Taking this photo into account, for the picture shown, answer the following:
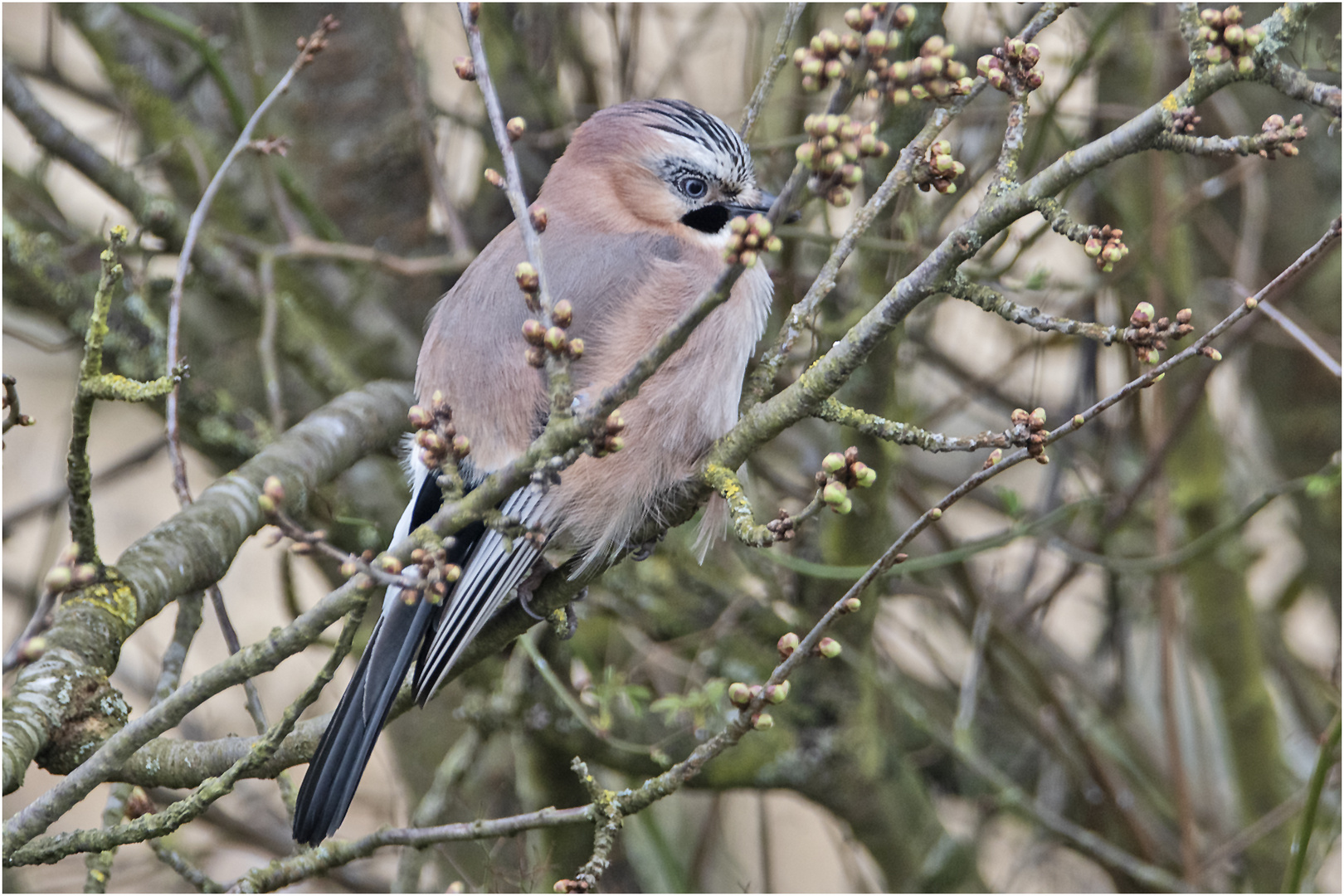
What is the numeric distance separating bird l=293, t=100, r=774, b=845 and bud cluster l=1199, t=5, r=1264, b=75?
1167mm

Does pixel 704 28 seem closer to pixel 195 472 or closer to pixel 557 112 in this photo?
pixel 557 112

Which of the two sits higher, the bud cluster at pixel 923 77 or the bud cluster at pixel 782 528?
the bud cluster at pixel 923 77

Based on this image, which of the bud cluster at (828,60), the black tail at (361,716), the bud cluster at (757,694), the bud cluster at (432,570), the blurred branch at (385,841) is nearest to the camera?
the bud cluster at (828,60)

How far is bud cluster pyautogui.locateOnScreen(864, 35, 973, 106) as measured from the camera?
4.61 feet

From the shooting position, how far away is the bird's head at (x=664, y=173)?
2.94m

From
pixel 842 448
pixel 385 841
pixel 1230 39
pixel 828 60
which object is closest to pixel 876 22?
pixel 828 60

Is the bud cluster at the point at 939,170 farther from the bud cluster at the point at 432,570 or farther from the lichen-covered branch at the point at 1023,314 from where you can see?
the bud cluster at the point at 432,570

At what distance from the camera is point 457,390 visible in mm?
2670

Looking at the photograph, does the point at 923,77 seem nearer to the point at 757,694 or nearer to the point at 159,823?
the point at 757,694

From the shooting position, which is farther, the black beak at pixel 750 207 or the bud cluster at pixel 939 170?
the black beak at pixel 750 207

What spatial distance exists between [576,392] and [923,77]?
116 centimetres

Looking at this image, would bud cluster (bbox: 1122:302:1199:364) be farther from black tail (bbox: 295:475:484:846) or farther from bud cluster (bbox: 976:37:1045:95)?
→ black tail (bbox: 295:475:484:846)

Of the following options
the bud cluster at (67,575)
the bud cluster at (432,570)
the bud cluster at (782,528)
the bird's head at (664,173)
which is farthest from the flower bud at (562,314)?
the bird's head at (664,173)

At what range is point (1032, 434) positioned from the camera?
1708 millimetres
